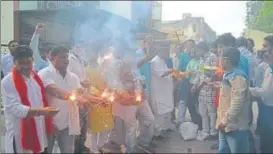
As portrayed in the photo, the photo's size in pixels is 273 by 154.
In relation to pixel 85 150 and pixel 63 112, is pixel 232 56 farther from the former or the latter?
pixel 85 150

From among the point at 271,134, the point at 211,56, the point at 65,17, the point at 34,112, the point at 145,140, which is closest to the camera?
the point at 34,112

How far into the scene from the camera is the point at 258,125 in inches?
187

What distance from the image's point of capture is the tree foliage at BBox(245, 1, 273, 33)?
3346 millimetres

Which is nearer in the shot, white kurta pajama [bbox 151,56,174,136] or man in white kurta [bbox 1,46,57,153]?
man in white kurta [bbox 1,46,57,153]

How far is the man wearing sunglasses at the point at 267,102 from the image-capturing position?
3973 millimetres

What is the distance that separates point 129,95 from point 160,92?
1419mm

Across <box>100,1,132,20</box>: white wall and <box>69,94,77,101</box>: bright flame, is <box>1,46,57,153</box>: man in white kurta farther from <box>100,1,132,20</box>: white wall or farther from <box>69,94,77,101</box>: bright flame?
<box>100,1,132,20</box>: white wall

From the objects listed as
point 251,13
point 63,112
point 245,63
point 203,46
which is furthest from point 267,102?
point 203,46

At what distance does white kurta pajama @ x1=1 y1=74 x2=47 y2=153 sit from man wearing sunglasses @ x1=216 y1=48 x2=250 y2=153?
183cm

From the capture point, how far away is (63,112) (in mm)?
3918

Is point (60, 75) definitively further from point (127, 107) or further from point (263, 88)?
point (263, 88)

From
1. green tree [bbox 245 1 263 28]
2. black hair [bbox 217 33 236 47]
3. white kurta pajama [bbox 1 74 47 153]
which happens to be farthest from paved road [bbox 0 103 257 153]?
white kurta pajama [bbox 1 74 47 153]

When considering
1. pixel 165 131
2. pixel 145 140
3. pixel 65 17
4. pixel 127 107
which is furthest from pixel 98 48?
pixel 65 17

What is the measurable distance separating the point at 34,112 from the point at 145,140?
8.82 feet
